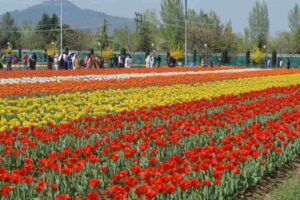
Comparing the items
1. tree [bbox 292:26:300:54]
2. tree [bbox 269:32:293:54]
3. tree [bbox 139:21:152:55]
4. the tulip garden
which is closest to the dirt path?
the tulip garden

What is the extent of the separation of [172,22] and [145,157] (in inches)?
3694

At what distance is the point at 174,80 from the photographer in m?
25.0

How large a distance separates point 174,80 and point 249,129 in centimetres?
1573

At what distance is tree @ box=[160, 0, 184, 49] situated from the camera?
311 ft

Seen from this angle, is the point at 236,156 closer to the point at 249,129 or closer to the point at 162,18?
the point at 249,129

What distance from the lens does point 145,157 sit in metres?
7.35

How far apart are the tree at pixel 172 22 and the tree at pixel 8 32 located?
28653mm

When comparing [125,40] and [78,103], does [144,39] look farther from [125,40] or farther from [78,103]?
[78,103]

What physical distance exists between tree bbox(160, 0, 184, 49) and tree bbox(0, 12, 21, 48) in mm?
28653

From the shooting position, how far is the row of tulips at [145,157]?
5738 millimetres

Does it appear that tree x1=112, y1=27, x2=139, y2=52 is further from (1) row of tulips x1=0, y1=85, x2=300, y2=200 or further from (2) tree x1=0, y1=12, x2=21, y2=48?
(1) row of tulips x1=0, y1=85, x2=300, y2=200

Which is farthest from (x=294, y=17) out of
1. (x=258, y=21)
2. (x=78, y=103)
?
(x=78, y=103)

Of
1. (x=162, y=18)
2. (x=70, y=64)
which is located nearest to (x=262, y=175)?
(x=70, y=64)

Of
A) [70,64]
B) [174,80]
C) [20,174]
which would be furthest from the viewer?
[70,64]
